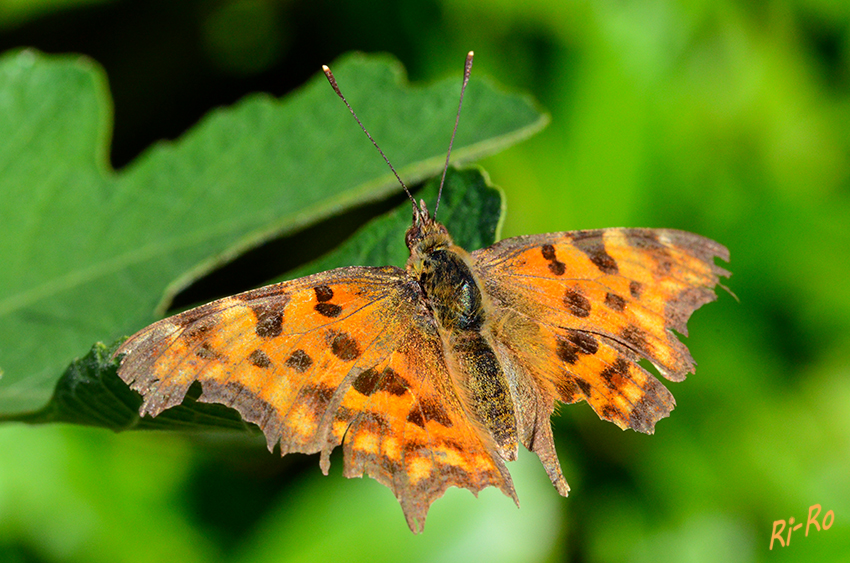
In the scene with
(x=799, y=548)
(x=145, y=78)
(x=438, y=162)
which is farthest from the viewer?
(x=145, y=78)

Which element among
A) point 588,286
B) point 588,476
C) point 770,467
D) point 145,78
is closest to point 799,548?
point 770,467

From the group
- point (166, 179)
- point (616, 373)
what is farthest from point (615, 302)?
point (166, 179)

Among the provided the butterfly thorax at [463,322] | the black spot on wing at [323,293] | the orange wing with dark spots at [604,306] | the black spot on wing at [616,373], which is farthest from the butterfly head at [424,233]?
the black spot on wing at [616,373]

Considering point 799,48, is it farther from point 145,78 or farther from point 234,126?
point 145,78

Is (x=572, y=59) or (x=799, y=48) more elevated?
(x=799, y=48)

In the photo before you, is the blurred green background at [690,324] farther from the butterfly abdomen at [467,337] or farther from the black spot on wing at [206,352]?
the black spot on wing at [206,352]

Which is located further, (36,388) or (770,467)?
(770,467)

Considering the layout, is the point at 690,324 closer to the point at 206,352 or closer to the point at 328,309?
the point at 328,309
